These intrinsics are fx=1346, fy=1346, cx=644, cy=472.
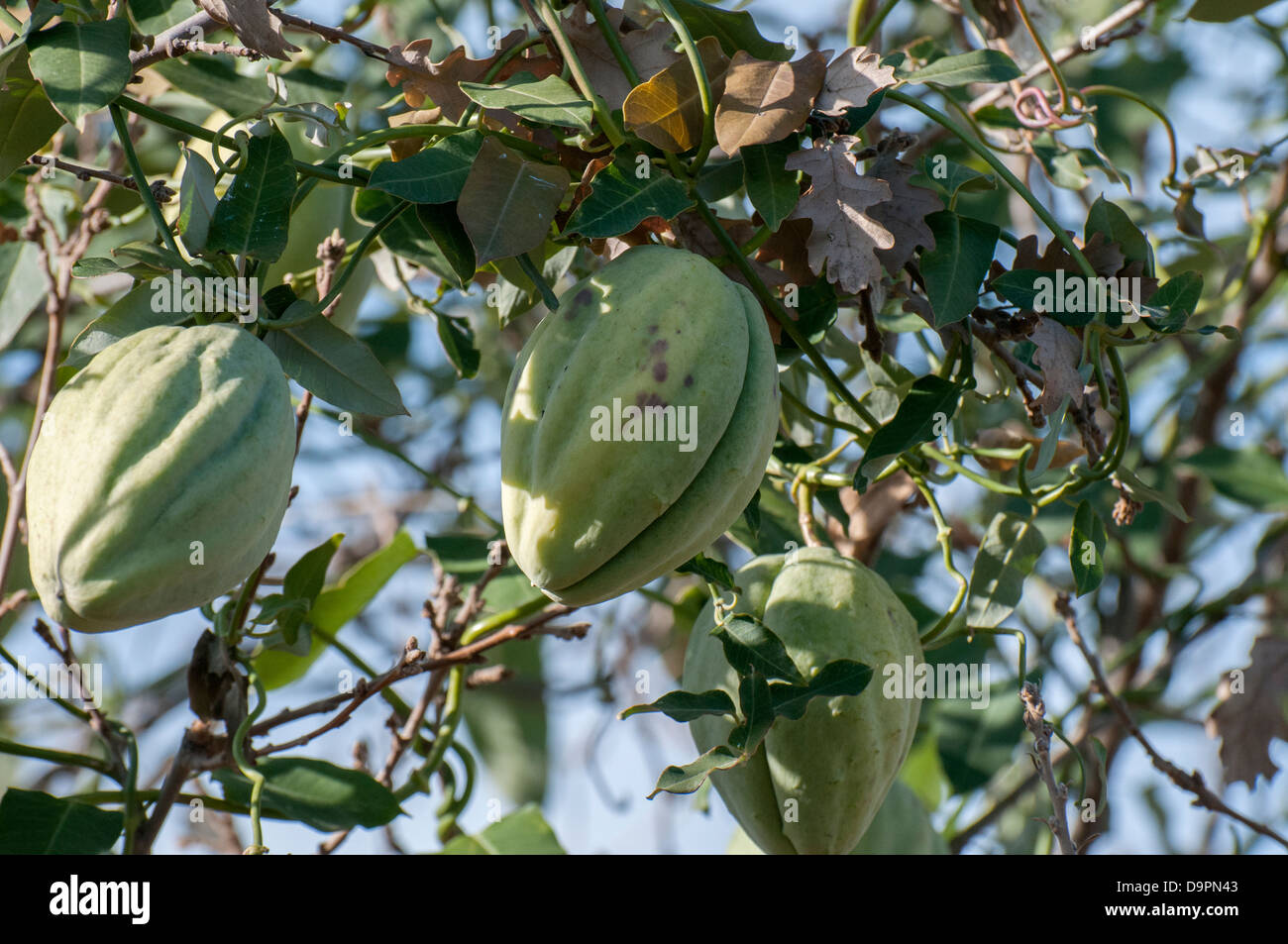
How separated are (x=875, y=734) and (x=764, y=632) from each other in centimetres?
16

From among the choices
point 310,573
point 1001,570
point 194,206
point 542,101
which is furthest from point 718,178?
point 310,573

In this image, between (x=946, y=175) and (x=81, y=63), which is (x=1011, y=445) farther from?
(x=81, y=63)

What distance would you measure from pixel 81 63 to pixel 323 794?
0.75 meters

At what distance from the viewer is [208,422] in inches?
34.5

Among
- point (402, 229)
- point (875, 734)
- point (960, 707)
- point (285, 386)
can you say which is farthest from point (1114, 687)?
point (285, 386)

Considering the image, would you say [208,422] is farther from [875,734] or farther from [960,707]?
[960,707]

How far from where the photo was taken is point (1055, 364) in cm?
109

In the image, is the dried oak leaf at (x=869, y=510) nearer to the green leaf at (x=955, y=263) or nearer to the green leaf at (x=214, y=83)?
the green leaf at (x=955, y=263)

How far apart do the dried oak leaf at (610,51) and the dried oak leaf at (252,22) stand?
0.23 m

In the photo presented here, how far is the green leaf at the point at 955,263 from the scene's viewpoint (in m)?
1.07

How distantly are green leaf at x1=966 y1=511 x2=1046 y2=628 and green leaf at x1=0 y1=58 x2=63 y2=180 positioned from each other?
931mm

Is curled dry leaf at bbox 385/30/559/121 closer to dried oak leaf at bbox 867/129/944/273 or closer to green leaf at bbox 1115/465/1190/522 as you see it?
dried oak leaf at bbox 867/129/944/273

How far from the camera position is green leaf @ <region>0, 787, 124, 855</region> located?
4.00ft

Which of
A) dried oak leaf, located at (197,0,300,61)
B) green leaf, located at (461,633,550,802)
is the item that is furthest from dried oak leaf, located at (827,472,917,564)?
green leaf, located at (461,633,550,802)
